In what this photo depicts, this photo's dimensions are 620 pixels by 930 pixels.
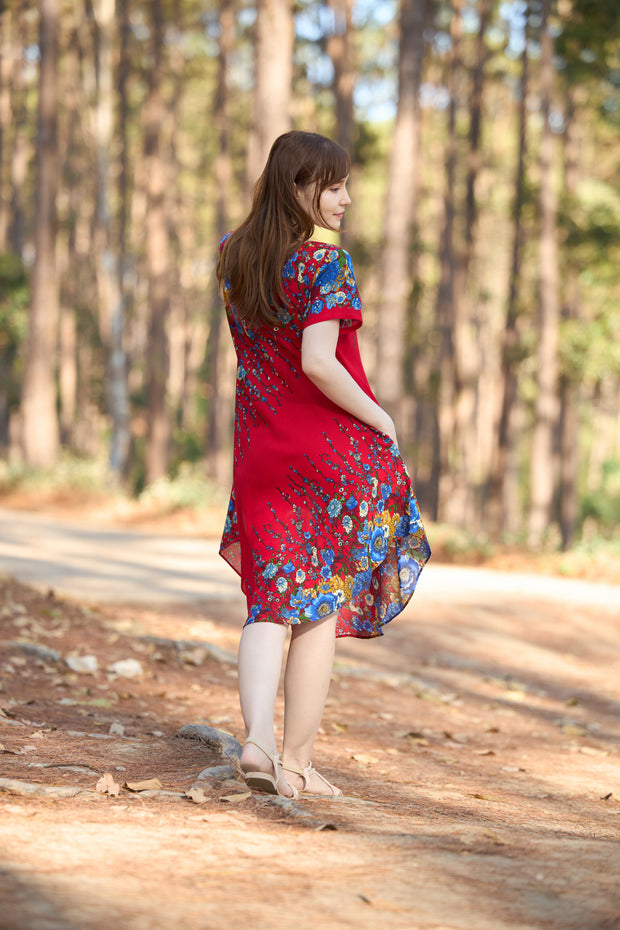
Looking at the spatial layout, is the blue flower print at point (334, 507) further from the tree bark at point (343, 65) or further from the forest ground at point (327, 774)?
the tree bark at point (343, 65)

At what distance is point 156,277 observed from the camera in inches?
958

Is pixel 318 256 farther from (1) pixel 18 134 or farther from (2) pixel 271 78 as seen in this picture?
(1) pixel 18 134

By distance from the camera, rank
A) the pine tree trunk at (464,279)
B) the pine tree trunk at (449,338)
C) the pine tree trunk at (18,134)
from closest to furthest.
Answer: the pine tree trunk at (464,279)
the pine tree trunk at (449,338)
the pine tree trunk at (18,134)

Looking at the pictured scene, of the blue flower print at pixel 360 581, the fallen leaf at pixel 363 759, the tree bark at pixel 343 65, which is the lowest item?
the fallen leaf at pixel 363 759

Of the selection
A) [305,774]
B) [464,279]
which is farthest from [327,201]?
[464,279]

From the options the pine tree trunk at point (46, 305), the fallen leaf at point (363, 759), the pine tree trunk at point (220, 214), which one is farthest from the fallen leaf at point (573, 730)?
the pine tree trunk at point (220, 214)

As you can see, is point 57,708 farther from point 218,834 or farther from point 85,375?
point 85,375

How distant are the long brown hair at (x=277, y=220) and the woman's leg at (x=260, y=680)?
3.14 feet

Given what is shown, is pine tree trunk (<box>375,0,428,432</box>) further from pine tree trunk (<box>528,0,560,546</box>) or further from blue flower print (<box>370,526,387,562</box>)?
blue flower print (<box>370,526,387,562</box>)

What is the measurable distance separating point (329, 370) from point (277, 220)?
1.76 feet

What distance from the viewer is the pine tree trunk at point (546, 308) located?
66.3ft

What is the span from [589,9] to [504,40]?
529 inches

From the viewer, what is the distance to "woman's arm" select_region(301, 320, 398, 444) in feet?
10.8

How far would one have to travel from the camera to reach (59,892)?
2.25 metres
